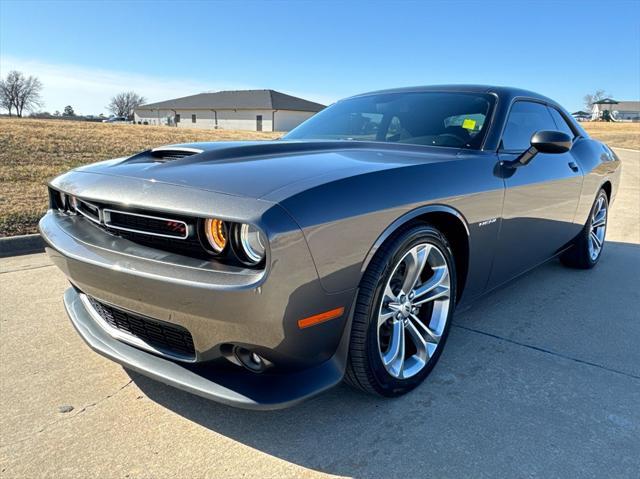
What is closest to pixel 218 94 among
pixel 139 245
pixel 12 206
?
pixel 12 206

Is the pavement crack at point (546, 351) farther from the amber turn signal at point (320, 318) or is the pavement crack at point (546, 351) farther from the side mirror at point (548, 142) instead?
the amber turn signal at point (320, 318)

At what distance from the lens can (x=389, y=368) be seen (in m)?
2.22

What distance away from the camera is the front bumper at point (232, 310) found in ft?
5.42

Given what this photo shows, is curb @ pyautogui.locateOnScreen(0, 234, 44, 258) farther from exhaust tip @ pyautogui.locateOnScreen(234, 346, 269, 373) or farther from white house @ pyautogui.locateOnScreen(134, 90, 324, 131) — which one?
white house @ pyautogui.locateOnScreen(134, 90, 324, 131)

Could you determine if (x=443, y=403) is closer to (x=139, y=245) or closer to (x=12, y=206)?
(x=139, y=245)

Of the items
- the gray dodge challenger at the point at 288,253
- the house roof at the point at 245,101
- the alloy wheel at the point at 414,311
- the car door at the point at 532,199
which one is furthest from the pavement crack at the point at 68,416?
the house roof at the point at 245,101

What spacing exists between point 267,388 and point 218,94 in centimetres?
7032

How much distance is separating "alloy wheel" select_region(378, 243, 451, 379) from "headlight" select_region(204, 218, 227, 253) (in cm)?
71

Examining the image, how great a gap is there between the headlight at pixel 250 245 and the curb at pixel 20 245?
161 inches

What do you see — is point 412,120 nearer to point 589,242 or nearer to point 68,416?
point 589,242

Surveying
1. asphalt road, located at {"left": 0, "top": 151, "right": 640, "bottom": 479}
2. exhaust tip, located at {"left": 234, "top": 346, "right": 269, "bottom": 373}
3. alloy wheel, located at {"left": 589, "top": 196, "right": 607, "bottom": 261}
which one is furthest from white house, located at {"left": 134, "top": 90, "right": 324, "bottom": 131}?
exhaust tip, located at {"left": 234, "top": 346, "right": 269, "bottom": 373}

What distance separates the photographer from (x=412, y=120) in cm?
319

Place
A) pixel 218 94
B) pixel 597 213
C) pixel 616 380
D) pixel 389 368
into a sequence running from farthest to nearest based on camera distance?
pixel 218 94 → pixel 597 213 → pixel 616 380 → pixel 389 368

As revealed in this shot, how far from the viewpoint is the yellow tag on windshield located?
2.99 meters
